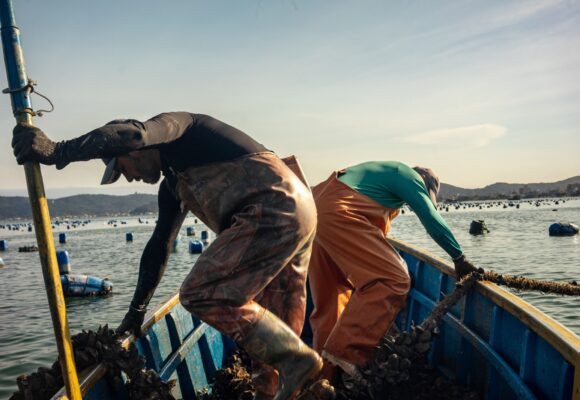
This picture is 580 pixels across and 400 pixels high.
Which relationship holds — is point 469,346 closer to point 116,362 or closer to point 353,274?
point 353,274

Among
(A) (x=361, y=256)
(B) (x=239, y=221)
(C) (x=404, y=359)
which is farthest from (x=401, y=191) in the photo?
(B) (x=239, y=221)

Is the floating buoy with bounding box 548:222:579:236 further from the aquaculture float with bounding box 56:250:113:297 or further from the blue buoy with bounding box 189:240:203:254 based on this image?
the aquaculture float with bounding box 56:250:113:297

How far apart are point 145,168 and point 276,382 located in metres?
1.41

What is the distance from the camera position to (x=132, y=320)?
3160 millimetres

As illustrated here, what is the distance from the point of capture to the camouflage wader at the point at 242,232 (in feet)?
7.23

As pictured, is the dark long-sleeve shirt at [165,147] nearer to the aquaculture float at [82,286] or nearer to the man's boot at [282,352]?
the man's boot at [282,352]

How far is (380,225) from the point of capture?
385 centimetres

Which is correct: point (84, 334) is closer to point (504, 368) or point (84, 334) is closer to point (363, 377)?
point (363, 377)

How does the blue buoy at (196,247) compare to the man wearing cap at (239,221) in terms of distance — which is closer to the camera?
the man wearing cap at (239,221)

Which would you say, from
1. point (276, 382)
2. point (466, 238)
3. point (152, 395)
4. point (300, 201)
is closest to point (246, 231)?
point (300, 201)

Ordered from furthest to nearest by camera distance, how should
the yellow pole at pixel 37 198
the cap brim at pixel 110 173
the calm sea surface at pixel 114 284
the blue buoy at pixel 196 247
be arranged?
the blue buoy at pixel 196 247, the calm sea surface at pixel 114 284, the cap brim at pixel 110 173, the yellow pole at pixel 37 198

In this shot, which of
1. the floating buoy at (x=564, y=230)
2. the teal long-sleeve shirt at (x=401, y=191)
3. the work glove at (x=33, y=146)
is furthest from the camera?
the floating buoy at (x=564, y=230)

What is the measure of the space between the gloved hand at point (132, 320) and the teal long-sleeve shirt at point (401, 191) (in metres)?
1.89

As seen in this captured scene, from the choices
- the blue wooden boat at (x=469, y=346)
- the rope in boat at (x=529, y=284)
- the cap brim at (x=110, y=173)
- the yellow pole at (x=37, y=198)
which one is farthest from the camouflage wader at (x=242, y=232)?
the rope in boat at (x=529, y=284)
